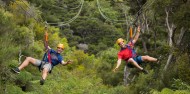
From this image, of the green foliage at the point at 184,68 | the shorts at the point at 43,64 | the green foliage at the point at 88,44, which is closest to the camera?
the shorts at the point at 43,64

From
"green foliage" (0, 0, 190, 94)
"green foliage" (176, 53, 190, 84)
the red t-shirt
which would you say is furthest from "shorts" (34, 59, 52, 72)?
"green foliage" (176, 53, 190, 84)

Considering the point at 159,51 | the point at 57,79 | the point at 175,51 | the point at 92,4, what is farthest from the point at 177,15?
the point at 92,4

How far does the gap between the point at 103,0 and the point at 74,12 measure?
851 cm

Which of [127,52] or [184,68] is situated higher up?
[127,52]

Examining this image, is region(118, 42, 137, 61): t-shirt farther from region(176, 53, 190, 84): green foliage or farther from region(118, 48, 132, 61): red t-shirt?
region(176, 53, 190, 84): green foliage

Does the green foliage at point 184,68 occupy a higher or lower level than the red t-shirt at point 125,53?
lower

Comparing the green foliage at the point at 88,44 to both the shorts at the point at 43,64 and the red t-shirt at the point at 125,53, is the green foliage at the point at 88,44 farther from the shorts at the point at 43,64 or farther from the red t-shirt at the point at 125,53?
the red t-shirt at the point at 125,53

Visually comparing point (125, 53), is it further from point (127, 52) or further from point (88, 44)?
point (88, 44)

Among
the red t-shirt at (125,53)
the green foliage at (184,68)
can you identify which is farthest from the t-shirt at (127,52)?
the green foliage at (184,68)

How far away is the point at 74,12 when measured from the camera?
6122 centimetres

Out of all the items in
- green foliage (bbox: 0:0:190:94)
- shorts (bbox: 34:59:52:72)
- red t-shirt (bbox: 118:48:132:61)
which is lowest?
green foliage (bbox: 0:0:190:94)

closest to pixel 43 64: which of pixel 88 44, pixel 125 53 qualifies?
pixel 125 53

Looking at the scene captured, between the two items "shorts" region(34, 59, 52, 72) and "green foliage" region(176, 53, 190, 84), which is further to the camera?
"green foliage" region(176, 53, 190, 84)

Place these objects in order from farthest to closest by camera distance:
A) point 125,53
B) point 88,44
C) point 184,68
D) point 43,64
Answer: point 88,44 → point 184,68 → point 125,53 → point 43,64
